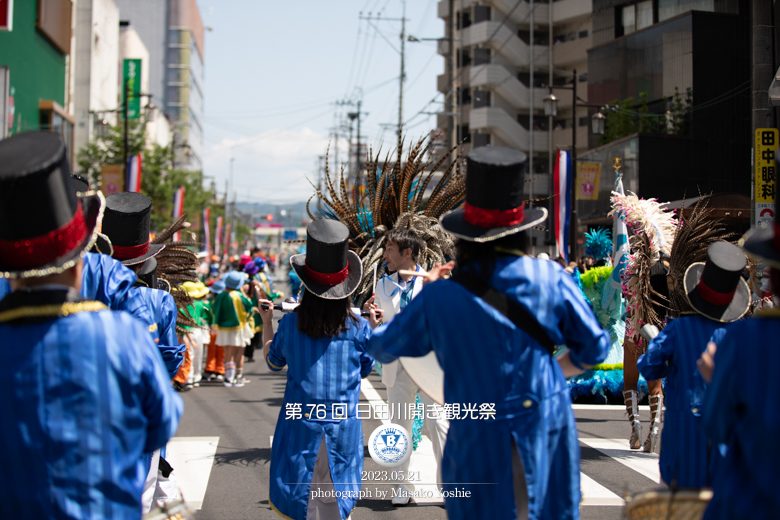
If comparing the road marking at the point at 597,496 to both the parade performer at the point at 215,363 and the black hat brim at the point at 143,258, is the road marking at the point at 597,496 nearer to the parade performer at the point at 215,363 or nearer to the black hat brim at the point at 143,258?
the black hat brim at the point at 143,258

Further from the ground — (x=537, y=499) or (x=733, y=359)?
(x=733, y=359)

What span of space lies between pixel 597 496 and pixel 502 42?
39.2 meters

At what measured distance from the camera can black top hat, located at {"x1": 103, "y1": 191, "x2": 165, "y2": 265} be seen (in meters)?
4.52

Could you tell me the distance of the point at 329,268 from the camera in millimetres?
4160

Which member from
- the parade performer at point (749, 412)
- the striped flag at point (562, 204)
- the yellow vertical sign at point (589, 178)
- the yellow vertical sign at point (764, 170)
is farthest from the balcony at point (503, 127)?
the parade performer at point (749, 412)

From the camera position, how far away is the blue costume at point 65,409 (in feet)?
7.10

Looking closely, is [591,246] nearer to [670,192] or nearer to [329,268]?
[329,268]

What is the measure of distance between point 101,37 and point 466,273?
36.7m

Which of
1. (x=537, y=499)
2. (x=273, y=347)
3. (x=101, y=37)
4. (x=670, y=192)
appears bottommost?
(x=537, y=499)

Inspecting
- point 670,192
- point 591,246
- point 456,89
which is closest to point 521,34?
point 456,89

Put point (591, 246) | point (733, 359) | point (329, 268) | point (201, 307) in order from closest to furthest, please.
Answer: point (733, 359), point (329, 268), point (591, 246), point (201, 307)

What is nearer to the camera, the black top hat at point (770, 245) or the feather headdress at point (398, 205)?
the black top hat at point (770, 245)
